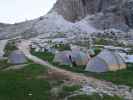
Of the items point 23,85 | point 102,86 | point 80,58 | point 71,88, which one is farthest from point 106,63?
point 23,85

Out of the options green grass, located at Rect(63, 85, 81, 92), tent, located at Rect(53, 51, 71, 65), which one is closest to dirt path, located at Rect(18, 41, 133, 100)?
green grass, located at Rect(63, 85, 81, 92)

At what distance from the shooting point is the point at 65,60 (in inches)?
2707

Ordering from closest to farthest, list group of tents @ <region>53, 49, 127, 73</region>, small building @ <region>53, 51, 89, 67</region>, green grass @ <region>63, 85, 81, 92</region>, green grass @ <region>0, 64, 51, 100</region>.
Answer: green grass @ <region>0, 64, 51, 100</region> < green grass @ <region>63, 85, 81, 92</region> < group of tents @ <region>53, 49, 127, 73</region> < small building @ <region>53, 51, 89, 67</region>

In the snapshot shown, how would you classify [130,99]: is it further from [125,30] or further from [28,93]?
[125,30]

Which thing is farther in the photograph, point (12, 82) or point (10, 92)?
point (12, 82)

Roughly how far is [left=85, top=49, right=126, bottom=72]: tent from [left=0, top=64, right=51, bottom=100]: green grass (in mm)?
8368

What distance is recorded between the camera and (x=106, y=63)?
62.8 m

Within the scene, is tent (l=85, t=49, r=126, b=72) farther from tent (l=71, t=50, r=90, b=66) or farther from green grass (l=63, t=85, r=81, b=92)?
green grass (l=63, t=85, r=81, b=92)

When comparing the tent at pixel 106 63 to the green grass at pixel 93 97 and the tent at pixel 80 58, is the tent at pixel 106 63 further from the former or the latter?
the green grass at pixel 93 97

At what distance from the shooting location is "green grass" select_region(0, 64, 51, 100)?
4578 cm

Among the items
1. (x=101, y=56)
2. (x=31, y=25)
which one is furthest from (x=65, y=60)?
(x=31, y=25)

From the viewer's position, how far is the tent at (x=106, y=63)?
62375 millimetres

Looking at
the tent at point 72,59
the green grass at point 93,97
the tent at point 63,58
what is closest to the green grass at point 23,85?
the green grass at point 93,97

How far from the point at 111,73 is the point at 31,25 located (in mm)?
132168
